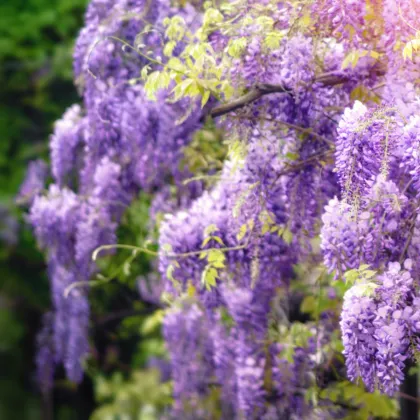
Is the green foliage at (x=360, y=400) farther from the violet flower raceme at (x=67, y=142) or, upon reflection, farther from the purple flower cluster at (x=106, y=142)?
the violet flower raceme at (x=67, y=142)

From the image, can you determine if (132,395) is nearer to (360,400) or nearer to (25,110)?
(25,110)

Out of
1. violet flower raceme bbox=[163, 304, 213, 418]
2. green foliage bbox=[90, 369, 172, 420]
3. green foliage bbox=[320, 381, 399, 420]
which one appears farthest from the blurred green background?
green foliage bbox=[320, 381, 399, 420]

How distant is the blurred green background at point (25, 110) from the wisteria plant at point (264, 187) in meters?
1.98

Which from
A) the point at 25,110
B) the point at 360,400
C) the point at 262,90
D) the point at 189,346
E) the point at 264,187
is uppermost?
the point at 25,110

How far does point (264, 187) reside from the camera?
9.85 ft

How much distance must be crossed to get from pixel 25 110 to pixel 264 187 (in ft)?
13.2

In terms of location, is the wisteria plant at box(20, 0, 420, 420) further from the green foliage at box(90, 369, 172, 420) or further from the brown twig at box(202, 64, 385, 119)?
the green foliage at box(90, 369, 172, 420)

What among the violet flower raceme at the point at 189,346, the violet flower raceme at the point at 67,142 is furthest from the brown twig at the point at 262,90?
the violet flower raceme at the point at 189,346

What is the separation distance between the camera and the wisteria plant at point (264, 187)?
2354mm

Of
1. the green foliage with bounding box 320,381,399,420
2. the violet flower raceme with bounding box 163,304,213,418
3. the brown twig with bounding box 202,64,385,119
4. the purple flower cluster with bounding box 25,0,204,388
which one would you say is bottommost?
the green foliage with bounding box 320,381,399,420

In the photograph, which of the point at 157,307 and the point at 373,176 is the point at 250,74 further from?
the point at 157,307

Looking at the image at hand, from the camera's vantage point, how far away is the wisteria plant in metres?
2.35

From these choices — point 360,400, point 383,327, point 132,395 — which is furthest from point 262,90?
point 132,395

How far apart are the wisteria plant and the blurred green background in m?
1.98
